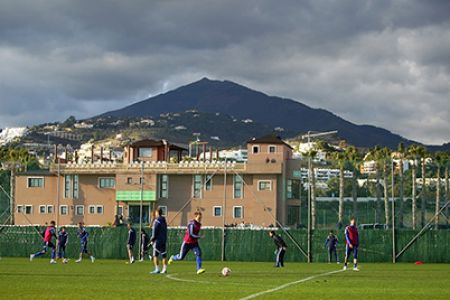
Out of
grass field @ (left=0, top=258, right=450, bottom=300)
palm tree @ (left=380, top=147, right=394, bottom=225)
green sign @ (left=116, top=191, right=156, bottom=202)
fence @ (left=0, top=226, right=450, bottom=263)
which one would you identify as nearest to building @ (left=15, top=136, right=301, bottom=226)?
green sign @ (left=116, top=191, right=156, bottom=202)

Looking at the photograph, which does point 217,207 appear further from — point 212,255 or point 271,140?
point 212,255

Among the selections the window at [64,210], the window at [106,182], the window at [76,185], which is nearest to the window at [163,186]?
the window at [106,182]

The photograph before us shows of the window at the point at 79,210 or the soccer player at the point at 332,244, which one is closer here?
the soccer player at the point at 332,244

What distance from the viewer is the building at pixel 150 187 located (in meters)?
91.6

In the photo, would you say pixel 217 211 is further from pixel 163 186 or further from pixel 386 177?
pixel 386 177

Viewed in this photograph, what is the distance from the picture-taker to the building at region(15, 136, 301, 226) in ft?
300

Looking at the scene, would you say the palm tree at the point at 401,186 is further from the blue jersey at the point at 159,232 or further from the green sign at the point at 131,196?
the blue jersey at the point at 159,232

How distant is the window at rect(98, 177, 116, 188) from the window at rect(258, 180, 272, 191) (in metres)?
17.1

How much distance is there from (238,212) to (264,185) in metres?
3.99

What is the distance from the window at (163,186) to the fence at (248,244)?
39.9 m

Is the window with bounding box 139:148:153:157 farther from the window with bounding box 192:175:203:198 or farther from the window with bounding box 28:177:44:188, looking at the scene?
the window with bounding box 192:175:203:198

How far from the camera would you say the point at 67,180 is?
9856 centimetres

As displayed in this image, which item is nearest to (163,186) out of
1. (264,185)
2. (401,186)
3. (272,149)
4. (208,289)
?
(264,185)

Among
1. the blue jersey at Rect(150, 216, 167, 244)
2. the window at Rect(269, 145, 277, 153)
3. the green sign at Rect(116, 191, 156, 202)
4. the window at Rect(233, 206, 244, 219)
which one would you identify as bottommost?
the blue jersey at Rect(150, 216, 167, 244)
